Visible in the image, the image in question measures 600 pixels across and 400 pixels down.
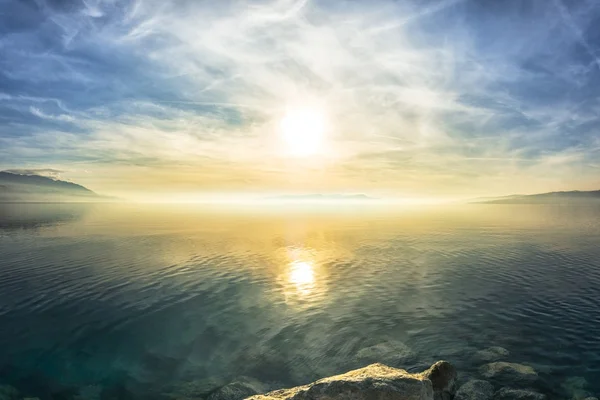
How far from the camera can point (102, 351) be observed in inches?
1161

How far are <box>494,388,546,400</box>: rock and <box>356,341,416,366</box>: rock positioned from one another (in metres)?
6.79

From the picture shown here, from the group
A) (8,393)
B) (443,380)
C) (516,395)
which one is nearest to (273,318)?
(443,380)

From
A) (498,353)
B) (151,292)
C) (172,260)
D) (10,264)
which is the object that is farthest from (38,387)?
(10,264)

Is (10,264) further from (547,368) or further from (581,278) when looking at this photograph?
(581,278)

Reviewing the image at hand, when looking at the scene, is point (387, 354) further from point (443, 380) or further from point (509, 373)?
point (443, 380)

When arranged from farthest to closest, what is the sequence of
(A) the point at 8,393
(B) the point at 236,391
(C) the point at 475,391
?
(A) the point at 8,393 → (B) the point at 236,391 → (C) the point at 475,391

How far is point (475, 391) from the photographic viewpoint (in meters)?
21.6

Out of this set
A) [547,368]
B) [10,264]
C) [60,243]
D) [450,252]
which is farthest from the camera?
[60,243]

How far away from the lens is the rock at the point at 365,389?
13.5 m

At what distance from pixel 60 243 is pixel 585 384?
102854mm

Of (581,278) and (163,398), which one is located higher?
(581,278)

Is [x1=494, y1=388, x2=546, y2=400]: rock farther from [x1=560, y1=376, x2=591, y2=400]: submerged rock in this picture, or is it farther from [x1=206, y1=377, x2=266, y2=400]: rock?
[x1=206, y1=377, x2=266, y2=400]: rock

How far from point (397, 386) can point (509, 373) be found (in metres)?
15.4

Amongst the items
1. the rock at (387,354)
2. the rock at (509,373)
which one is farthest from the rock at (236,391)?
the rock at (509,373)
